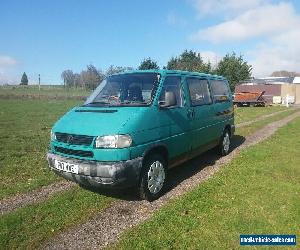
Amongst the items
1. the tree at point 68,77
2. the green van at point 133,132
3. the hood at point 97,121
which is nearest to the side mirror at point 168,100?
the green van at point 133,132

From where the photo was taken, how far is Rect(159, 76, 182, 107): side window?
624 cm

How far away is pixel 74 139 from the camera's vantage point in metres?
5.42

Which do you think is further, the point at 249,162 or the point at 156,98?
the point at 249,162

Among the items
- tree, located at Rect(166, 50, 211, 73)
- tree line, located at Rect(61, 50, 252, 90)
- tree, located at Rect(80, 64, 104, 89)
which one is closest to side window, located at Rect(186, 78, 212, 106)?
tree line, located at Rect(61, 50, 252, 90)

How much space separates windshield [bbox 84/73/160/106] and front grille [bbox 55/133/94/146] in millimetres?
1027

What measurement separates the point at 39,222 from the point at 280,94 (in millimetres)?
48268

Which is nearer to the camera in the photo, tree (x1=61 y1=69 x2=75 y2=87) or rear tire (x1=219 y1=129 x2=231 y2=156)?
rear tire (x1=219 y1=129 x2=231 y2=156)

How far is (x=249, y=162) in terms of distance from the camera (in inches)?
335

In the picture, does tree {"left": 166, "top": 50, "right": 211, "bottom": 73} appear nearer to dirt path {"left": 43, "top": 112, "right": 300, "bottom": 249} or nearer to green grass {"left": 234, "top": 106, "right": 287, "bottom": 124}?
green grass {"left": 234, "top": 106, "right": 287, "bottom": 124}

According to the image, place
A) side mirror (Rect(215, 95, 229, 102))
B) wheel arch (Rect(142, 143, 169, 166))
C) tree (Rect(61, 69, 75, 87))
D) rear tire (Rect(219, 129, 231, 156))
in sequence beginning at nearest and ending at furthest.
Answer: wheel arch (Rect(142, 143, 169, 166))
side mirror (Rect(215, 95, 229, 102))
rear tire (Rect(219, 129, 231, 156))
tree (Rect(61, 69, 75, 87))

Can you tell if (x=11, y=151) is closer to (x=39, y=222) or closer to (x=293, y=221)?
(x=39, y=222)

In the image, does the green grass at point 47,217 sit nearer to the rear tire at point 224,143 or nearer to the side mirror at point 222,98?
the side mirror at point 222,98

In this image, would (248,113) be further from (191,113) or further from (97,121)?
(97,121)

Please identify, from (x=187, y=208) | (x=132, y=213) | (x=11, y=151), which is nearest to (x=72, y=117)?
(x=132, y=213)
